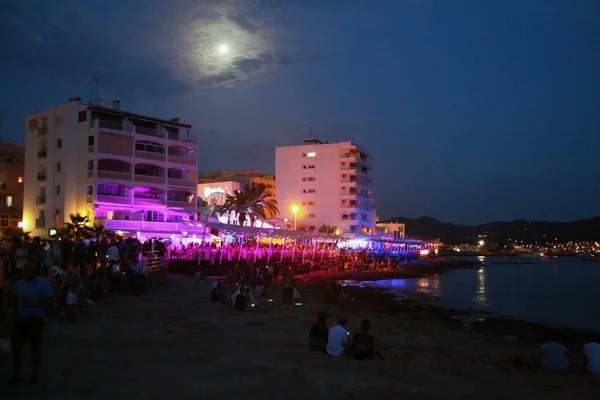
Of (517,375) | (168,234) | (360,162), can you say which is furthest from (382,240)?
(517,375)

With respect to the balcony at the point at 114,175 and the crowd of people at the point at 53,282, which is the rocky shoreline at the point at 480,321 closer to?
the crowd of people at the point at 53,282

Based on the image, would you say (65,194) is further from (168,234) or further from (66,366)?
(66,366)

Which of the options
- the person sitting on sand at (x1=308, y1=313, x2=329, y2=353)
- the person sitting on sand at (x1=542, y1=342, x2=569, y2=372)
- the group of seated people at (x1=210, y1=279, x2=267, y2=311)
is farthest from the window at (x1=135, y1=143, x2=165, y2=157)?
the person sitting on sand at (x1=542, y1=342, x2=569, y2=372)

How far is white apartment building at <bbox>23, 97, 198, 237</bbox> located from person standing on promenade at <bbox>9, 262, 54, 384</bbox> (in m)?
40.6

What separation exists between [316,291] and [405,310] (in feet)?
27.0

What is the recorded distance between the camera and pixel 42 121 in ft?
173

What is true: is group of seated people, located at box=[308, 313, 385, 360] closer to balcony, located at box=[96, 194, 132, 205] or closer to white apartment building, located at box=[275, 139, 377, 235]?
balcony, located at box=[96, 194, 132, 205]

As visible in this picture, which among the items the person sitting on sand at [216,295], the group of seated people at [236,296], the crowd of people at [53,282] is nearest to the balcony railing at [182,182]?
the crowd of people at [53,282]

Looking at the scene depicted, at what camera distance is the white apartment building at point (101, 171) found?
48.5 meters

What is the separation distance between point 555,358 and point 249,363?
746 cm

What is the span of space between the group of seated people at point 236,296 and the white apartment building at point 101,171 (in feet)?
87.6

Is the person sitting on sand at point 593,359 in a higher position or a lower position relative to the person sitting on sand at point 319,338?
lower

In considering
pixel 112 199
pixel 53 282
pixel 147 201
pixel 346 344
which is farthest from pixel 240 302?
pixel 147 201

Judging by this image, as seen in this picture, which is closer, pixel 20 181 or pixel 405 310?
pixel 405 310
